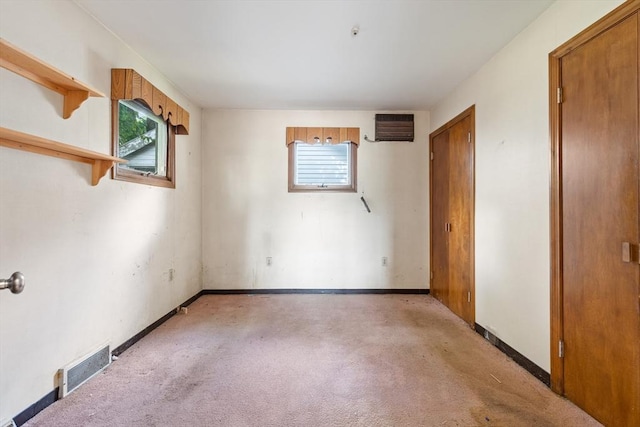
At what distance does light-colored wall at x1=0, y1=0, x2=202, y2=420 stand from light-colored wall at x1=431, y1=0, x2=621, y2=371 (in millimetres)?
2965

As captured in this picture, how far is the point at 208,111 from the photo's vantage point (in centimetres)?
370

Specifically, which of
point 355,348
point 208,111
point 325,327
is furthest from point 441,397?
point 208,111

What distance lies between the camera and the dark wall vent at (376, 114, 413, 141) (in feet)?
12.1

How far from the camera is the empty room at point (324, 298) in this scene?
1.41 meters

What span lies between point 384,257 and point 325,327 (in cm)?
142

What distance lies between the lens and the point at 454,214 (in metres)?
3.01

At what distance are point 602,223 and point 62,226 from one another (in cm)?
299

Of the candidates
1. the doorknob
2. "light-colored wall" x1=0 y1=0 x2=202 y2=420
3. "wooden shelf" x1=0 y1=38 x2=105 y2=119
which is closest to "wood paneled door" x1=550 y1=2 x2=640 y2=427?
the doorknob

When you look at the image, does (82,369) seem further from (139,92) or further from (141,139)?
(139,92)

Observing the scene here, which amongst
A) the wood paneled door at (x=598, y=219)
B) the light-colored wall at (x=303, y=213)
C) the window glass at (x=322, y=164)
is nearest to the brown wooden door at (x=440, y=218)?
the light-colored wall at (x=303, y=213)

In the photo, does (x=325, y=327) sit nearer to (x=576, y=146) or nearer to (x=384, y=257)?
(x=384, y=257)

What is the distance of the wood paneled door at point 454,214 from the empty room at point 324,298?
0.10 feet

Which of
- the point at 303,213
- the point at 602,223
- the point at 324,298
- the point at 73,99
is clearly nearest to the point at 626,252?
the point at 602,223

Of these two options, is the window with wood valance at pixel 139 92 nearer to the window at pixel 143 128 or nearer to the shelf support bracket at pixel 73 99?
the window at pixel 143 128
